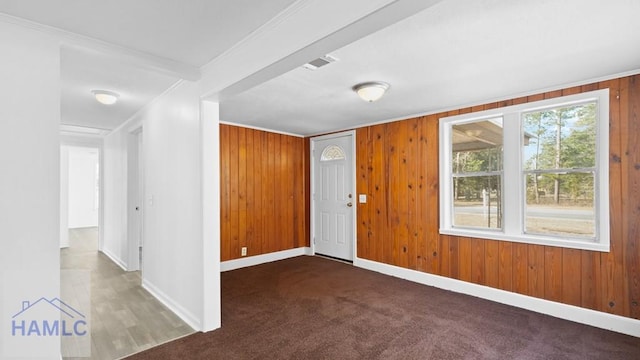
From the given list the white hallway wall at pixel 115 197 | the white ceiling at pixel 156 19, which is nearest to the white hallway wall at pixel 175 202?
the white ceiling at pixel 156 19

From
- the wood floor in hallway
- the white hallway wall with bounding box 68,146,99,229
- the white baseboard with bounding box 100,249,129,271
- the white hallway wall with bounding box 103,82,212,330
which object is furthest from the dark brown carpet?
the white hallway wall with bounding box 68,146,99,229

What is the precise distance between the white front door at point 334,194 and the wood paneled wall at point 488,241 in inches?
10.9

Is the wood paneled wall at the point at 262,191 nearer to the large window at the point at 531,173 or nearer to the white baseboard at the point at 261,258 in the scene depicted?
the white baseboard at the point at 261,258

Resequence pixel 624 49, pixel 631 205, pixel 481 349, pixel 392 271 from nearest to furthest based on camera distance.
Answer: pixel 624 49
pixel 481 349
pixel 631 205
pixel 392 271

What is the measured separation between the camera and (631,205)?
261 centimetres

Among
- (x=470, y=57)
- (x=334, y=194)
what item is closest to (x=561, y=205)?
(x=470, y=57)

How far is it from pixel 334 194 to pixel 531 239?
296 centimetres

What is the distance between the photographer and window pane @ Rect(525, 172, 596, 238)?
2.91 m

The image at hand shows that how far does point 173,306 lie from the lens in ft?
10.1

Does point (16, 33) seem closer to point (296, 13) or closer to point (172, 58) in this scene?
point (172, 58)

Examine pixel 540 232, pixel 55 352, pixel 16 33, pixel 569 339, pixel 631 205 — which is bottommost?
pixel 569 339

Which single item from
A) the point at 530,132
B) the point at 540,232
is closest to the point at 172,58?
the point at 530,132

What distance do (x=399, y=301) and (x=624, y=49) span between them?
2886mm

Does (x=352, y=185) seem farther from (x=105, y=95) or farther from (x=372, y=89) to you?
(x=105, y=95)
